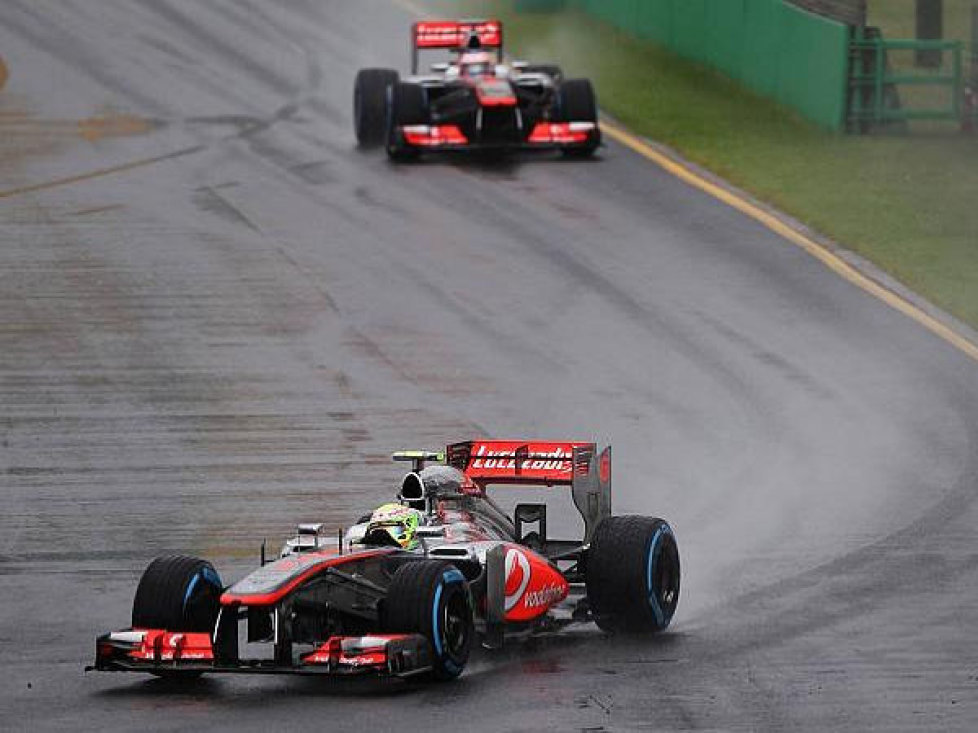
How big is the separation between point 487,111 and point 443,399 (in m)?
12.3

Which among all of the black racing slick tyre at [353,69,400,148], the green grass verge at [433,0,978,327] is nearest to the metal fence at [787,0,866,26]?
the green grass verge at [433,0,978,327]

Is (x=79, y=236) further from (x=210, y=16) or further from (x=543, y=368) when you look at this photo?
(x=210, y=16)

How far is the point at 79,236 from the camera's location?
3391 centimetres

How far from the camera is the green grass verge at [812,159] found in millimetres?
32344

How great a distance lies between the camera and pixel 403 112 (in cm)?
3797

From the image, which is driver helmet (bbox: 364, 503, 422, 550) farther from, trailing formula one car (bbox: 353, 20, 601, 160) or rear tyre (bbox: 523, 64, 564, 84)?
rear tyre (bbox: 523, 64, 564, 84)

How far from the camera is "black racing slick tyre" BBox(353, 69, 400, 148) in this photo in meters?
39.5

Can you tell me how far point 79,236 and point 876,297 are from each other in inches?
431

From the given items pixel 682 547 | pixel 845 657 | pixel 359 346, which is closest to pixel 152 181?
pixel 359 346

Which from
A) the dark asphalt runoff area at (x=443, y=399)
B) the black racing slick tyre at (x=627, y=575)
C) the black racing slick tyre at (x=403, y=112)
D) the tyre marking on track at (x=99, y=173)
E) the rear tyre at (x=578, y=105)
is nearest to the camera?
the dark asphalt runoff area at (x=443, y=399)

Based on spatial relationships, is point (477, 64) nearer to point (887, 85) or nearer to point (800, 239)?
point (887, 85)

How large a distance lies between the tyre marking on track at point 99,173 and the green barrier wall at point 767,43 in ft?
32.5

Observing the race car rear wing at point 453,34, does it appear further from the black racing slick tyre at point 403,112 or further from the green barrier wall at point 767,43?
the green barrier wall at point 767,43

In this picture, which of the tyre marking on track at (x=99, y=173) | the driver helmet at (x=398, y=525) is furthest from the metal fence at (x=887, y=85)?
the driver helmet at (x=398, y=525)
